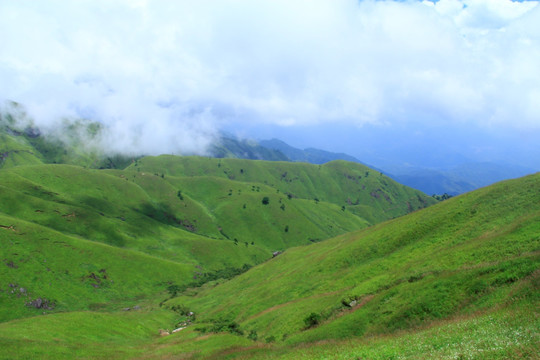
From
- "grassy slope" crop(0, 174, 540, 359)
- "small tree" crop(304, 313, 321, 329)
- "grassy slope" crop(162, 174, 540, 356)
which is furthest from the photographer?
"small tree" crop(304, 313, 321, 329)

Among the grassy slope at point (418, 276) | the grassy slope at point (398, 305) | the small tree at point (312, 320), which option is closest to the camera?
the grassy slope at point (398, 305)

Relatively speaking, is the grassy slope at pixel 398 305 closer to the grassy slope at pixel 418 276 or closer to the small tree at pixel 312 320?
the grassy slope at pixel 418 276

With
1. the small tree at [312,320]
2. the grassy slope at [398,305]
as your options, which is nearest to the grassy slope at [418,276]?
the grassy slope at [398,305]

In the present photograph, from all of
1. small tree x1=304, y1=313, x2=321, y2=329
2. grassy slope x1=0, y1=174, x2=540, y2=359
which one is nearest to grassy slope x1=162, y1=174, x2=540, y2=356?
grassy slope x1=0, y1=174, x2=540, y2=359

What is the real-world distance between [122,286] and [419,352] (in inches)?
6484

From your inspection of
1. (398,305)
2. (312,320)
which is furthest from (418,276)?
(312,320)

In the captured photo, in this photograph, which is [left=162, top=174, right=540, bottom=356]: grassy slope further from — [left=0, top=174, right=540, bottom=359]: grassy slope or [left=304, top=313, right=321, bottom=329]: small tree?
[left=304, top=313, right=321, bottom=329]: small tree

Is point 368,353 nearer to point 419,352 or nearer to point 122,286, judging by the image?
point 419,352

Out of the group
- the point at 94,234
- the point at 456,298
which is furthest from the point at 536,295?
the point at 94,234

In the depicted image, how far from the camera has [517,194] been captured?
181 ft

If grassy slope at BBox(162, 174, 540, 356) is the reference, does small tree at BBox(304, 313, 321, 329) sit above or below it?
below

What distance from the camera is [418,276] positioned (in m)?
39.0

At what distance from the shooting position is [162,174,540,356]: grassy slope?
28.6 meters

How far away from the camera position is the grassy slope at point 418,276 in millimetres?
28625
